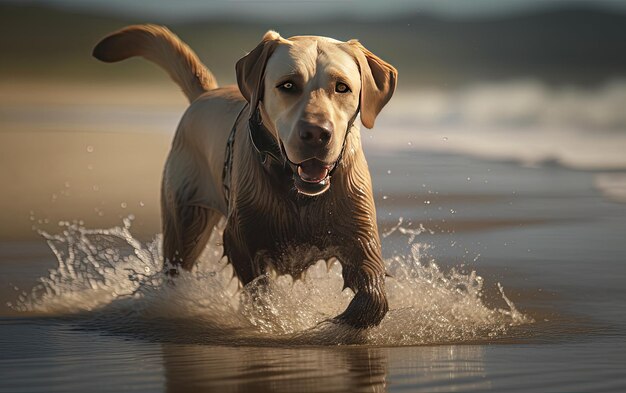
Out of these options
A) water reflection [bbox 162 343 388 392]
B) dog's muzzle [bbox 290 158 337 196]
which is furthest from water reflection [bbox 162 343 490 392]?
dog's muzzle [bbox 290 158 337 196]

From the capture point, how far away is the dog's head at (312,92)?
6355mm

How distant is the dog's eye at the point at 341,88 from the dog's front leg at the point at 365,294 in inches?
30.7

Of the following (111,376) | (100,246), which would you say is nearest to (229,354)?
(111,376)

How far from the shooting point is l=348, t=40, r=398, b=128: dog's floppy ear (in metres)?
6.66

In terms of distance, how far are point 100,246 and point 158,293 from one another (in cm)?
227

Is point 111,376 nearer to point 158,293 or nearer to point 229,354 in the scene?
point 229,354

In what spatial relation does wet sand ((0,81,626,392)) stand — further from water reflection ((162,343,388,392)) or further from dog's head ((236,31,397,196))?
dog's head ((236,31,397,196))

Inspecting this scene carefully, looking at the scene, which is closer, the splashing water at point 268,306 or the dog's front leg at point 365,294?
the dog's front leg at point 365,294

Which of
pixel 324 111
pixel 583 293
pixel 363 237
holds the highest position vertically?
pixel 324 111

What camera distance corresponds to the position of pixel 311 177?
6508 millimetres

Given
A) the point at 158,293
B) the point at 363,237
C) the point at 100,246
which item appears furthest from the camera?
the point at 100,246

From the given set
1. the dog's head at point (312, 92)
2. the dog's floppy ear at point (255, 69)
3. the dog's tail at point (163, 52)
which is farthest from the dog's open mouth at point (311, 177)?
the dog's tail at point (163, 52)

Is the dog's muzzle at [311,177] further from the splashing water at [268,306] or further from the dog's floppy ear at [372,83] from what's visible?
the splashing water at [268,306]

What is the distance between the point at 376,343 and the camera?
6.64m
